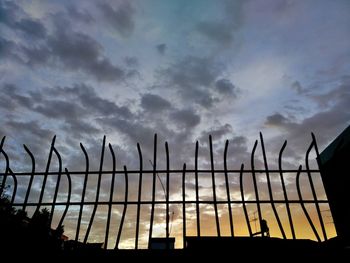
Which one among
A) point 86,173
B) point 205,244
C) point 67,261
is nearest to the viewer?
point 67,261

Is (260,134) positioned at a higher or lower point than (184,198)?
higher

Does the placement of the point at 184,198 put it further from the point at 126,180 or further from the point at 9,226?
the point at 9,226

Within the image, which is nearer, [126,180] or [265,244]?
[265,244]

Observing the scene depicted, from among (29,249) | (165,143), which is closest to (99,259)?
(29,249)

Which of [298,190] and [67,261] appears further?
[298,190]

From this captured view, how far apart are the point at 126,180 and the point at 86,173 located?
0.65 meters

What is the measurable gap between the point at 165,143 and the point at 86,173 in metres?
1.29

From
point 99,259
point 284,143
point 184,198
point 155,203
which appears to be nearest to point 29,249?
point 99,259

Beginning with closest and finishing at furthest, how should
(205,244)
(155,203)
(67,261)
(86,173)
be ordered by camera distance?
(67,261), (205,244), (155,203), (86,173)

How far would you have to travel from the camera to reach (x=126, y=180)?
12.1ft

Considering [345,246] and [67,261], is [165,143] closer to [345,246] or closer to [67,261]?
[67,261]

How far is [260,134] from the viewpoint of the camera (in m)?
3.93

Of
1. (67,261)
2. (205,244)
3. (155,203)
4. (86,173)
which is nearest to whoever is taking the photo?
(67,261)

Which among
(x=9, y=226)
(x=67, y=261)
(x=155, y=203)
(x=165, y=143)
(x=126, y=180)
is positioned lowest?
(x=67, y=261)
